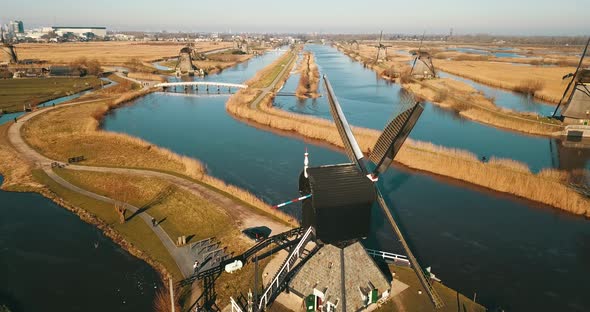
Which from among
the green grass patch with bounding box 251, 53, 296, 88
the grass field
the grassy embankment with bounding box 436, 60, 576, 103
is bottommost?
the grass field

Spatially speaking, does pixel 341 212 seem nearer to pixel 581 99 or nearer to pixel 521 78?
pixel 581 99

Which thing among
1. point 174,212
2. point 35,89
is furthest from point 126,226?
point 35,89

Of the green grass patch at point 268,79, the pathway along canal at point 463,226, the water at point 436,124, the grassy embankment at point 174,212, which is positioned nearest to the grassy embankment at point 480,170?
the pathway along canal at point 463,226

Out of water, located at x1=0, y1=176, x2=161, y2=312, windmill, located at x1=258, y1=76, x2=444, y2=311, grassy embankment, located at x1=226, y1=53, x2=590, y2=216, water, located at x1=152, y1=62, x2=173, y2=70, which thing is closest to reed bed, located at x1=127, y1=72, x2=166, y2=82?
water, located at x1=152, y1=62, x2=173, y2=70

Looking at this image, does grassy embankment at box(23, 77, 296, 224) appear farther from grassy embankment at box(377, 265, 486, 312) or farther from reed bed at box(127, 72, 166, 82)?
reed bed at box(127, 72, 166, 82)

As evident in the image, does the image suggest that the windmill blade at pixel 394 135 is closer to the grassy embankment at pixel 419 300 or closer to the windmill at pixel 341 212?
the windmill at pixel 341 212
